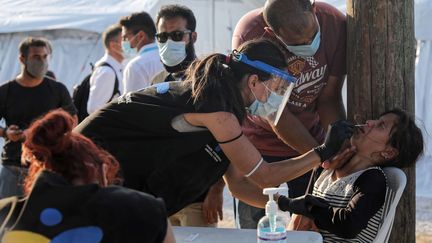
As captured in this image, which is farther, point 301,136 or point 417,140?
point 301,136

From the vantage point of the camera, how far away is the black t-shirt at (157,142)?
10.3 feet

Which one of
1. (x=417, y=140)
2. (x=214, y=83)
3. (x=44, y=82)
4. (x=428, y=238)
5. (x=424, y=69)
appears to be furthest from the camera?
(x=424, y=69)

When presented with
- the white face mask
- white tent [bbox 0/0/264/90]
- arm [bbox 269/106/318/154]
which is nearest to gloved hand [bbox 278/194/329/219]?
arm [bbox 269/106/318/154]

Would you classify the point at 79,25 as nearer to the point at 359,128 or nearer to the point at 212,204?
the point at 212,204

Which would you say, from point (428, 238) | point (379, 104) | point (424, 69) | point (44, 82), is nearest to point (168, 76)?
point (379, 104)

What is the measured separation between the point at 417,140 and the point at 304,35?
696mm

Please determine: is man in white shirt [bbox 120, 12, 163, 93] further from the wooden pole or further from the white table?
the white table

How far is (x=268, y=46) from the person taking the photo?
322 centimetres

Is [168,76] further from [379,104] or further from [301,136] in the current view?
[379,104]

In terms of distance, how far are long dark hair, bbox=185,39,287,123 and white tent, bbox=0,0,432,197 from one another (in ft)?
24.5

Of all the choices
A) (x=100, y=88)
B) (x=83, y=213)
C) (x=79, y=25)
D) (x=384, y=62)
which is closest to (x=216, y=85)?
(x=384, y=62)

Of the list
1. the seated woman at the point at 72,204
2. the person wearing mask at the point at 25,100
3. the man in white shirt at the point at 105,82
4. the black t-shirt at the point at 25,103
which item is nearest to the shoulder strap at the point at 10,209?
the seated woman at the point at 72,204

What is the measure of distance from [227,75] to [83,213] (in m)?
1.18

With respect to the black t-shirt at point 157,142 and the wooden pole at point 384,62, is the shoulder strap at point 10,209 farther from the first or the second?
the wooden pole at point 384,62
